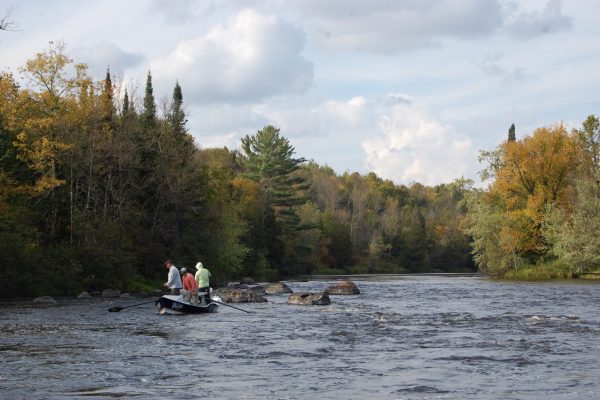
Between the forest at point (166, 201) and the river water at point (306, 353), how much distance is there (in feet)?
41.9

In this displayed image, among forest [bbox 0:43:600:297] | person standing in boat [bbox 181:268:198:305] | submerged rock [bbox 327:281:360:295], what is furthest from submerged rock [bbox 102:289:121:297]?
person standing in boat [bbox 181:268:198:305]

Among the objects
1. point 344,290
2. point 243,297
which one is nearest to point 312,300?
point 243,297

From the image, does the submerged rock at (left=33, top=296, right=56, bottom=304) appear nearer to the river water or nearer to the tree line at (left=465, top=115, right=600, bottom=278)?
the river water

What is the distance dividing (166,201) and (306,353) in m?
40.7

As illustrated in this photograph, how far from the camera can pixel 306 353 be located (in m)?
21.5

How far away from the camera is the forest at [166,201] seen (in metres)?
47.8

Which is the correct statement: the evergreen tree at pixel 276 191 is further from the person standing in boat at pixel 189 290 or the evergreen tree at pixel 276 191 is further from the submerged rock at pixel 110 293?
the person standing in boat at pixel 189 290

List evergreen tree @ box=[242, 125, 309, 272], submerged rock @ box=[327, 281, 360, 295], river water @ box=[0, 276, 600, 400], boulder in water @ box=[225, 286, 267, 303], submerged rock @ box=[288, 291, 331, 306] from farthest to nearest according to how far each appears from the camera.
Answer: evergreen tree @ box=[242, 125, 309, 272] → submerged rock @ box=[327, 281, 360, 295] → boulder in water @ box=[225, 286, 267, 303] → submerged rock @ box=[288, 291, 331, 306] → river water @ box=[0, 276, 600, 400]

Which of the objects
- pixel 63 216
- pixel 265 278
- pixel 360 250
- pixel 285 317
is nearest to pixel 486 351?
pixel 285 317

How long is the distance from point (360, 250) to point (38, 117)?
283 feet

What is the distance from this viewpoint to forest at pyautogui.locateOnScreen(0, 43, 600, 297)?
47750 mm

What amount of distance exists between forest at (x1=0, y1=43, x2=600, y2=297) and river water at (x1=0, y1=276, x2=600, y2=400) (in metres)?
12.8

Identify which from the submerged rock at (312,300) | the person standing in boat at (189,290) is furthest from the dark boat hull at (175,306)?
the submerged rock at (312,300)

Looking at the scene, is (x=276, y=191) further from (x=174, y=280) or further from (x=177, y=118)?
(x=174, y=280)
